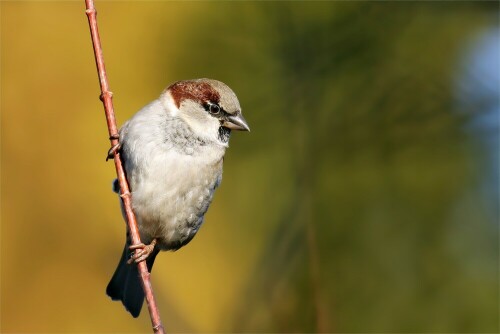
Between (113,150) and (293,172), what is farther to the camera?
(293,172)

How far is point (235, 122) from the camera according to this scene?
7.31 ft

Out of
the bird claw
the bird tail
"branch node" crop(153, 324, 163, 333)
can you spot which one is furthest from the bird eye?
"branch node" crop(153, 324, 163, 333)

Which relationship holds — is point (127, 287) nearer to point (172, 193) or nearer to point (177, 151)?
point (172, 193)

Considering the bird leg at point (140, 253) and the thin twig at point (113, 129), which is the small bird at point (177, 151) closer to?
the bird leg at point (140, 253)

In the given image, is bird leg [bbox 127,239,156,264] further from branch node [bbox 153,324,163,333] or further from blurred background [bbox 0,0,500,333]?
blurred background [bbox 0,0,500,333]

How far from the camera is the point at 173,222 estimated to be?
7.68 ft

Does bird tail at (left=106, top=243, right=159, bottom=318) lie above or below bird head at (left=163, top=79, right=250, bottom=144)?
below

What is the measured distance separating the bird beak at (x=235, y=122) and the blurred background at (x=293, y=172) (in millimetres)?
684

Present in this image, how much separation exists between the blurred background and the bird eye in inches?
28.3

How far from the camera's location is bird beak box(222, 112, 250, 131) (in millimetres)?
2217

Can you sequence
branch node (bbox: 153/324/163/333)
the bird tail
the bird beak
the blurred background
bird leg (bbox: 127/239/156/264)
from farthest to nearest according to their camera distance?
the blurred background
the bird tail
the bird beak
bird leg (bbox: 127/239/156/264)
branch node (bbox: 153/324/163/333)

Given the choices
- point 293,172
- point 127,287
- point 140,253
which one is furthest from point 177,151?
point 293,172

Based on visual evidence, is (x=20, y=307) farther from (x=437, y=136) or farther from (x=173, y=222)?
(x=437, y=136)

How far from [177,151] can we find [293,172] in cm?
108
